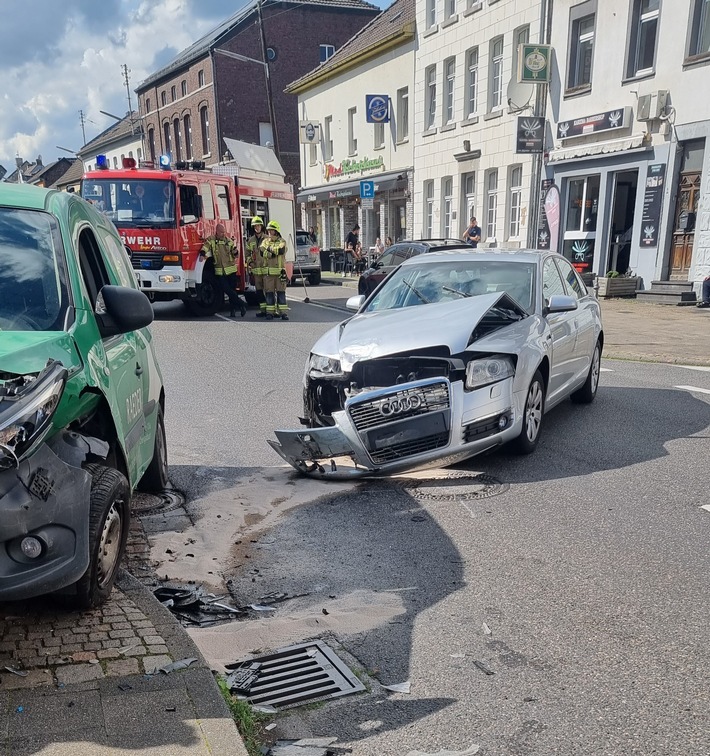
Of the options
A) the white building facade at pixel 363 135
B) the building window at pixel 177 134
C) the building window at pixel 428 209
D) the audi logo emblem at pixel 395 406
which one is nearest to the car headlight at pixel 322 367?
the audi logo emblem at pixel 395 406

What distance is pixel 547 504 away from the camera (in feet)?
16.6

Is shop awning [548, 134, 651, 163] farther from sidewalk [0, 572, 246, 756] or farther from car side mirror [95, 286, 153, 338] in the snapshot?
sidewalk [0, 572, 246, 756]

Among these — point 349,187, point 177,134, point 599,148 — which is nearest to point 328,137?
point 349,187

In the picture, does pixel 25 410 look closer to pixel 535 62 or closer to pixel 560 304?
pixel 560 304

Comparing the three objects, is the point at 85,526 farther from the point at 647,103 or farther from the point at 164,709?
the point at 647,103

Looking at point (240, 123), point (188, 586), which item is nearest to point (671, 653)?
point (188, 586)

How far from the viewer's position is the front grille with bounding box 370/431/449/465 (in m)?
5.34

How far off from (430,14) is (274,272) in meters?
17.8

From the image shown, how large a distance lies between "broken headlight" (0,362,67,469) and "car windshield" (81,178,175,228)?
13.2 meters

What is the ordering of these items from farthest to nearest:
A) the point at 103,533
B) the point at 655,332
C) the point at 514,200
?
the point at 514,200 < the point at 655,332 < the point at 103,533

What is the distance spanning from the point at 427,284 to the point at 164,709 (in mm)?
5309

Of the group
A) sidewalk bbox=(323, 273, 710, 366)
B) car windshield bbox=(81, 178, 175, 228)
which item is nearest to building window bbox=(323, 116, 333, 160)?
sidewalk bbox=(323, 273, 710, 366)

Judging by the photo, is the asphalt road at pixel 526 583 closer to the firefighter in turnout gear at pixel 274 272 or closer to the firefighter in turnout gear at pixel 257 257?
the firefighter in turnout gear at pixel 274 272

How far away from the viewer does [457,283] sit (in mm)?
7207
